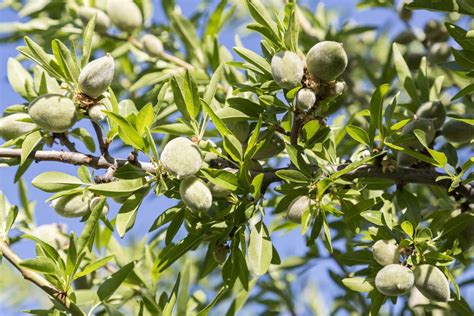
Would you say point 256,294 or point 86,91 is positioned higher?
point 86,91

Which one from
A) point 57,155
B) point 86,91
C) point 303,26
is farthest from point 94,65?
point 303,26

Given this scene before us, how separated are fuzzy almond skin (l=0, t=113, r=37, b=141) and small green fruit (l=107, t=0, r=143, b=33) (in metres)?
0.72

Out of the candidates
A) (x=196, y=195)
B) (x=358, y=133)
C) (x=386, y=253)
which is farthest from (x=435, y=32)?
(x=196, y=195)

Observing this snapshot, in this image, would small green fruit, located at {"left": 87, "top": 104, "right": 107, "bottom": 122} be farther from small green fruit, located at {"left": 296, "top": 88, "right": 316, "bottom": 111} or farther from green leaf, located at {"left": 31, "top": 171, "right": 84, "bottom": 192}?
small green fruit, located at {"left": 296, "top": 88, "right": 316, "bottom": 111}

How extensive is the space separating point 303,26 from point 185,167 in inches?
48.2

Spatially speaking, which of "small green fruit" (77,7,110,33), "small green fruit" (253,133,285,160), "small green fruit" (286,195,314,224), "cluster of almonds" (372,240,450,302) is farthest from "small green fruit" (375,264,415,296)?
"small green fruit" (77,7,110,33)

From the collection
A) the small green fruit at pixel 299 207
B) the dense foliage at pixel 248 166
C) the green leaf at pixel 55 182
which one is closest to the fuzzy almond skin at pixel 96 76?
the dense foliage at pixel 248 166

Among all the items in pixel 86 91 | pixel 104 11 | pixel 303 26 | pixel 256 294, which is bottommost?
pixel 256 294

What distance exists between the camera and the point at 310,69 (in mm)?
1294

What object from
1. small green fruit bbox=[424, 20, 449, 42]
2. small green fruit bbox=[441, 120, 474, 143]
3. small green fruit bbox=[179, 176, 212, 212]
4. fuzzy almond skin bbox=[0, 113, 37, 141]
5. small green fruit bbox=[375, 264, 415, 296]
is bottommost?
A: small green fruit bbox=[424, 20, 449, 42]

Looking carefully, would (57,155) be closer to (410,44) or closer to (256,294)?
(256,294)

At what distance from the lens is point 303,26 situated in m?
2.28

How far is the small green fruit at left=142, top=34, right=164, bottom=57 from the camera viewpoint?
208 cm

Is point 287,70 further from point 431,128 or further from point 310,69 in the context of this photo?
point 431,128
